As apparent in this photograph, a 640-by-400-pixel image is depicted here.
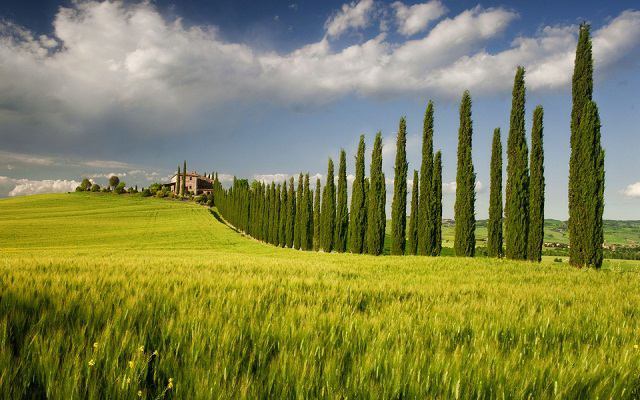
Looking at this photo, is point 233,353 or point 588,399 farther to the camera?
point 233,353

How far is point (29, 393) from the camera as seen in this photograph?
138cm

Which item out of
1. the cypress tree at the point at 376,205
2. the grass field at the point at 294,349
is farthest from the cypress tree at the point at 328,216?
the grass field at the point at 294,349

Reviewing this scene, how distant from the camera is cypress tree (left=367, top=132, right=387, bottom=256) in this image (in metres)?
33.9

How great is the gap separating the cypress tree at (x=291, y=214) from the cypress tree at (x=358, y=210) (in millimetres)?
A: 13621

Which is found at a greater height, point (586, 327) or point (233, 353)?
point (233, 353)

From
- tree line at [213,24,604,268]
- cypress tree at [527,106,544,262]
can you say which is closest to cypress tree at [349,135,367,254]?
tree line at [213,24,604,268]

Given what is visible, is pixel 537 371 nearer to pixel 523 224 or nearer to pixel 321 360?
pixel 321 360

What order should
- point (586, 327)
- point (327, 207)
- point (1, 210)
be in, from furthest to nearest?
point (1, 210) < point (327, 207) < point (586, 327)

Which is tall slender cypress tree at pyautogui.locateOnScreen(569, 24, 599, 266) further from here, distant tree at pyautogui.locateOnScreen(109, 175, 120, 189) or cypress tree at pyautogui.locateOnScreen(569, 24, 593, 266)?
distant tree at pyautogui.locateOnScreen(109, 175, 120, 189)

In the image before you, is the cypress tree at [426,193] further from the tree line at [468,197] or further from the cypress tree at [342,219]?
the cypress tree at [342,219]

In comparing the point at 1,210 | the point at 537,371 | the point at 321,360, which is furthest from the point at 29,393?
the point at 1,210

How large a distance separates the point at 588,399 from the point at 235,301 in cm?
273

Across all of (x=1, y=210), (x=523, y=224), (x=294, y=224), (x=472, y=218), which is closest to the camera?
(x=523, y=224)

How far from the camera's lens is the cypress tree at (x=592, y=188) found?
58.7 feet
